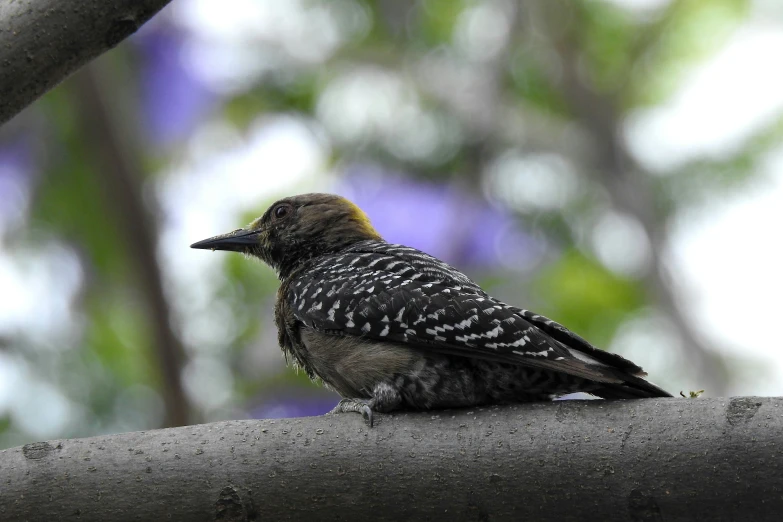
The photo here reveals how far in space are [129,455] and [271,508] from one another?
605 mm

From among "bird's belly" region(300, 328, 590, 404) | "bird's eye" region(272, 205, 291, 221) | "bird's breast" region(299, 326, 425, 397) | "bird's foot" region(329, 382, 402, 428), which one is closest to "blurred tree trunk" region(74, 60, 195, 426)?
"bird's eye" region(272, 205, 291, 221)

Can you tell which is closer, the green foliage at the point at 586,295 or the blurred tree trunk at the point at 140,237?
the blurred tree trunk at the point at 140,237

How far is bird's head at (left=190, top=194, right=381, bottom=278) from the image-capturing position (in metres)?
5.75

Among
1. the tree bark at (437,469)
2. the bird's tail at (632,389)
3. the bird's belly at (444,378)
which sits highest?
the bird's belly at (444,378)

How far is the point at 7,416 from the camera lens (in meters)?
9.41

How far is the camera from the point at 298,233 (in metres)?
5.77

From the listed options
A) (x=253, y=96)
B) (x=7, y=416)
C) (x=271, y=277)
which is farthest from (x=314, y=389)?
(x=253, y=96)

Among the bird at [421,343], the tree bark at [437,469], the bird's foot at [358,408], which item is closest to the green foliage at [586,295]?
the bird at [421,343]

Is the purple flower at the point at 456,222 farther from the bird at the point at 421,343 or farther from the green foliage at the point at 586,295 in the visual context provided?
the bird at the point at 421,343

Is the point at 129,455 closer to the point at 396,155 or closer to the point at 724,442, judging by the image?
the point at 724,442

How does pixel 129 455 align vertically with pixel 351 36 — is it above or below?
below

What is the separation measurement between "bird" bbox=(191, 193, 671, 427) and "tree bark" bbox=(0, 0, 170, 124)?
5.34 feet

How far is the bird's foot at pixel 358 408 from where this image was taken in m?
3.75

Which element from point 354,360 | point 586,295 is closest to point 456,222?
point 586,295
